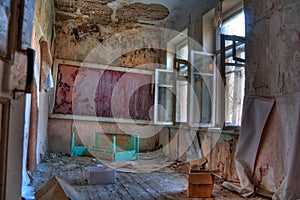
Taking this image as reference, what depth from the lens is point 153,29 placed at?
668 cm

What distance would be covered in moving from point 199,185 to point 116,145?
302cm

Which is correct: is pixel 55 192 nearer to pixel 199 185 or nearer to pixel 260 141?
pixel 199 185

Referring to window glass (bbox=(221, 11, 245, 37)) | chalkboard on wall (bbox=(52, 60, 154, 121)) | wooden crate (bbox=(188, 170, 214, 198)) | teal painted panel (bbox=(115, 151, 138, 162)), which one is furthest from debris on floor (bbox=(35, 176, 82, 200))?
chalkboard on wall (bbox=(52, 60, 154, 121))

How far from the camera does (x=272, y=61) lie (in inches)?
113

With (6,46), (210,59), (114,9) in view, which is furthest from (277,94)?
(114,9)

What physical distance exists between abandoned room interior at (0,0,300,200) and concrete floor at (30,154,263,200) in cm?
2

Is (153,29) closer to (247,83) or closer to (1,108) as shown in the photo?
(247,83)

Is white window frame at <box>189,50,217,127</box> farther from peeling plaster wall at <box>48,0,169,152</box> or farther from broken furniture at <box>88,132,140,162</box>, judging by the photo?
peeling plaster wall at <box>48,0,169,152</box>

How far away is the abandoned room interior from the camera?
2375 millimetres

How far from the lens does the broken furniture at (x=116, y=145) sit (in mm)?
5246

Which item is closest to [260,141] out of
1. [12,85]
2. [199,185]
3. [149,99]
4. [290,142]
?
[290,142]

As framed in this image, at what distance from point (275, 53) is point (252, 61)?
38cm

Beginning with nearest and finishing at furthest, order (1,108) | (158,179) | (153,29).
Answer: (1,108) → (158,179) → (153,29)

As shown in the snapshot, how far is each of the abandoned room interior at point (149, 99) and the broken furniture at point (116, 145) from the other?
0.08ft
